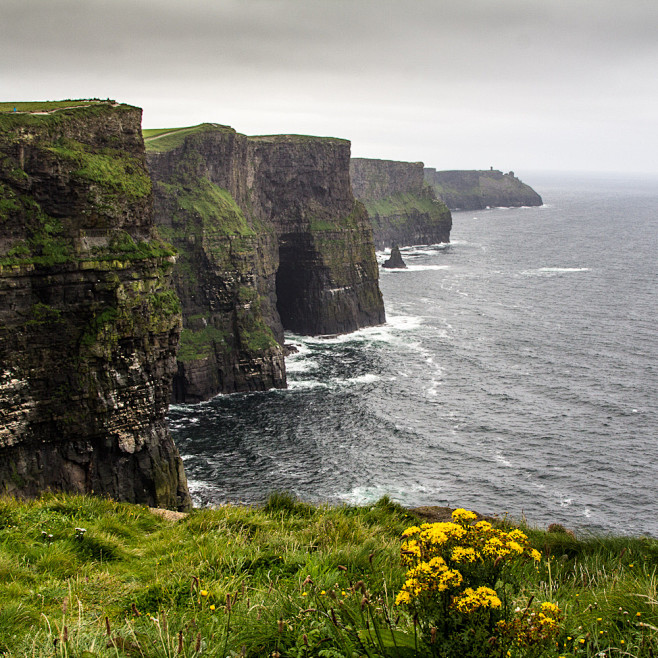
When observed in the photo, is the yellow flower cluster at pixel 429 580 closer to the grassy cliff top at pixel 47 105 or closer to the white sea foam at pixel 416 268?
the grassy cliff top at pixel 47 105

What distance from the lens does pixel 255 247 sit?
307ft

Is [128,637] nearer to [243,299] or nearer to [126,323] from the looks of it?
[126,323]

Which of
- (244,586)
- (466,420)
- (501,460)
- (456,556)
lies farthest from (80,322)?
(466,420)

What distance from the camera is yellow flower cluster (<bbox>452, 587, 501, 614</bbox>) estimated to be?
648 centimetres

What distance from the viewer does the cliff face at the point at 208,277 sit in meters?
78.9

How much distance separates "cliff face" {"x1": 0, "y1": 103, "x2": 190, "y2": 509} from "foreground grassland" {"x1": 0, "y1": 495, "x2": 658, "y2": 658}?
79.2ft

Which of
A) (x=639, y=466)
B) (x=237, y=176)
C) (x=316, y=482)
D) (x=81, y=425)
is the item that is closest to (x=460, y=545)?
(x=81, y=425)

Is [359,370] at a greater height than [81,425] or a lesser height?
lesser

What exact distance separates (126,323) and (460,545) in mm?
38595

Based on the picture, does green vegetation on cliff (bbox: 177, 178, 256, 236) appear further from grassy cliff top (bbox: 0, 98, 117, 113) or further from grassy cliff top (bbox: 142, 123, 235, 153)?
grassy cliff top (bbox: 0, 98, 117, 113)

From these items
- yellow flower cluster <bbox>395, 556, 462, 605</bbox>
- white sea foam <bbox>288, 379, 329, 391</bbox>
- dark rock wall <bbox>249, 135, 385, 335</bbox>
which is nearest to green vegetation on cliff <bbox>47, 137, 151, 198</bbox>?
white sea foam <bbox>288, 379, 329, 391</bbox>

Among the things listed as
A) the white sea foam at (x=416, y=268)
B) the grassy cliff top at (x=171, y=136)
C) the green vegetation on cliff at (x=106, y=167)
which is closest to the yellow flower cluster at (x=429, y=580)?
the green vegetation on cliff at (x=106, y=167)

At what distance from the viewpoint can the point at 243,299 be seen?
83.8 meters

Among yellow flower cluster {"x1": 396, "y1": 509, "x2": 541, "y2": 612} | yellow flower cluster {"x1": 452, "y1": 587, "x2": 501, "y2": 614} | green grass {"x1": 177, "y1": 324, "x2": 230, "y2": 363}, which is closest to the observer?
yellow flower cluster {"x1": 452, "y1": 587, "x2": 501, "y2": 614}
